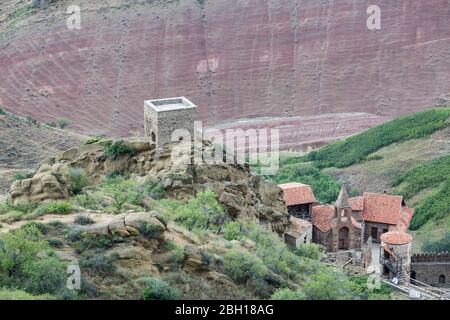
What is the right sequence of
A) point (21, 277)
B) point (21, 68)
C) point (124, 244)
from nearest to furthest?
point (21, 277) → point (124, 244) → point (21, 68)

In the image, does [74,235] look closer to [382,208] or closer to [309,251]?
[309,251]

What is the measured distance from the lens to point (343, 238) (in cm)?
4938

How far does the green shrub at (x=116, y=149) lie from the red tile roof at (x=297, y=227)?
8866 millimetres

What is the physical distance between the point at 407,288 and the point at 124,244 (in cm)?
1969

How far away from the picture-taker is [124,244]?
29516mm

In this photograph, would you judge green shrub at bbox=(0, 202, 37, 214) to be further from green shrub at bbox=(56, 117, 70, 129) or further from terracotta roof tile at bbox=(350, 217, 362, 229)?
green shrub at bbox=(56, 117, 70, 129)

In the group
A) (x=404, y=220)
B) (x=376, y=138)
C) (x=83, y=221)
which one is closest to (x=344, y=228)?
(x=404, y=220)

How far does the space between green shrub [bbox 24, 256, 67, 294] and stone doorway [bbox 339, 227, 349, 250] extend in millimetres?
23730

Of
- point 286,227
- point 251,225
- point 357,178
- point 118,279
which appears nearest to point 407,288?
point 286,227

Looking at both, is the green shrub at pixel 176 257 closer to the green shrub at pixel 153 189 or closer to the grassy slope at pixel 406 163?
the green shrub at pixel 153 189

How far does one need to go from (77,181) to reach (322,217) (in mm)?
16828

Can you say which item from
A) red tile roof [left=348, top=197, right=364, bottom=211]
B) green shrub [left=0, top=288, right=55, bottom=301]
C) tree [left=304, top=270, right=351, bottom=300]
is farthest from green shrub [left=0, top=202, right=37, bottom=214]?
red tile roof [left=348, top=197, right=364, bottom=211]

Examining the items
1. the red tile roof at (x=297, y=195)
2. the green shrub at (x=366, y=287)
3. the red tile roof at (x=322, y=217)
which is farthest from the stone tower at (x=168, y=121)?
the green shrub at (x=366, y=287)

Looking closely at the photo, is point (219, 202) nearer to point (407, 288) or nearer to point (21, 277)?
point (407, 288)
